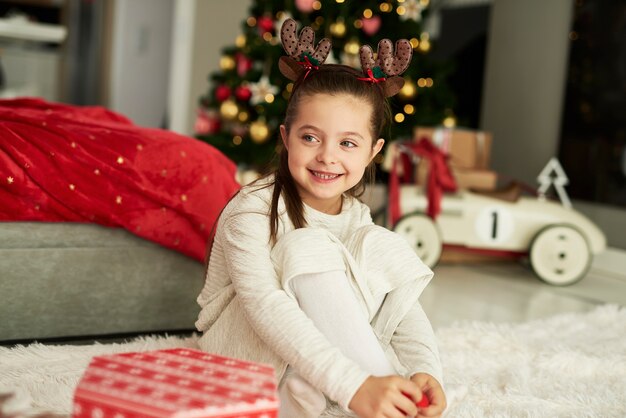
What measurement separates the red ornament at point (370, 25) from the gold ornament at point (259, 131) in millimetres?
710

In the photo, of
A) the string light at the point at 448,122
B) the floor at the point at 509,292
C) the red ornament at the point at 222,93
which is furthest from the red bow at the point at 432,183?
the red ornament at the point at 222,93

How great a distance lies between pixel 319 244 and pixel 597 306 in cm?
168

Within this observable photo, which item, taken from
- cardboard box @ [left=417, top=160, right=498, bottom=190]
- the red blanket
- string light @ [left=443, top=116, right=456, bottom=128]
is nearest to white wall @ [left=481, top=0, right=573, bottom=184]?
string light @ [left=443, top=116, right=456, bottom=128]

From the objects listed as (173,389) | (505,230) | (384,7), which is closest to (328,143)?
(173,389)

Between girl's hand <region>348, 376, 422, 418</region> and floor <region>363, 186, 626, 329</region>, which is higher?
girl's hand <region>348, 376, 422, 418</region>

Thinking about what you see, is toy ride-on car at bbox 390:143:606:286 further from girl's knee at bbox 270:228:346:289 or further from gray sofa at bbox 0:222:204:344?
girl's knee at bbox 270:228:346:289

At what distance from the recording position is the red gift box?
86 centimetres

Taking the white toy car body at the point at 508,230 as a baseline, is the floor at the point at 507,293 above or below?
below

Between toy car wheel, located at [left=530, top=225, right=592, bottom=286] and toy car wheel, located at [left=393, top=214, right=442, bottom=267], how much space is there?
44 centimetres

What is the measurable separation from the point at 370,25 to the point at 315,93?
2.43 metres

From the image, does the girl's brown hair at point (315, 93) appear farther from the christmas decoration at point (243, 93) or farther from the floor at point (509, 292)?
the christmas decoration at point (243, 93)

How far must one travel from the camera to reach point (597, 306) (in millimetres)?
2559

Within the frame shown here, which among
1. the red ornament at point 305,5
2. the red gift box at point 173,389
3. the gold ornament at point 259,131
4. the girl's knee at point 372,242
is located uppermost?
the red ornament at point 305,5

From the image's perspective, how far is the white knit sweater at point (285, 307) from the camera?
44.5 inches
